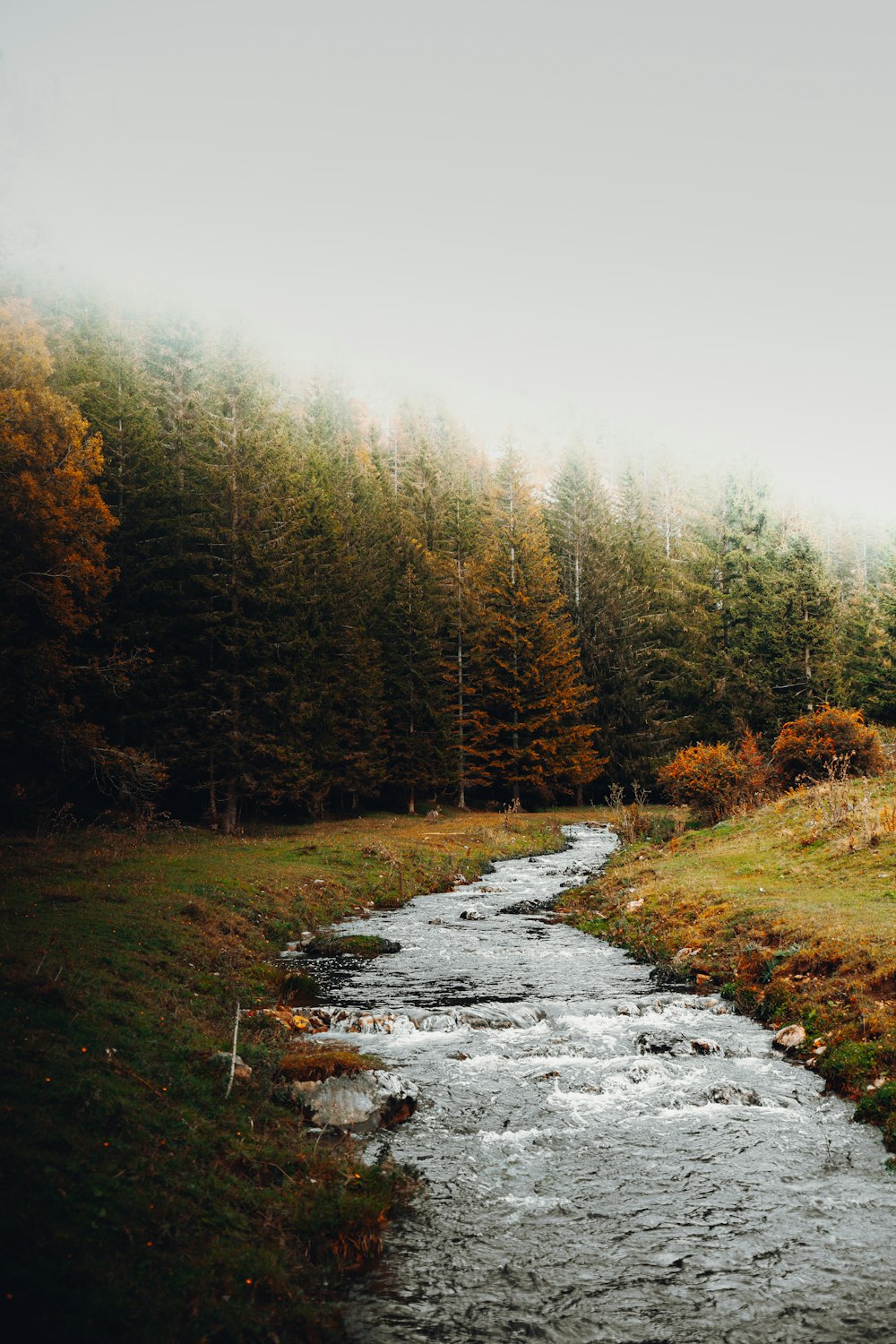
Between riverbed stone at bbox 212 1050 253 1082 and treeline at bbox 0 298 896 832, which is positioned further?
treeline at bbox 0 298 896 832

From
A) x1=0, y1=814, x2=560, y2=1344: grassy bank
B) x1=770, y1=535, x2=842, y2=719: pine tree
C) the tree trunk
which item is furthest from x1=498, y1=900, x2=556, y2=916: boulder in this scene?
x1=770, y1=535, x2=842, y2=719: pine tree

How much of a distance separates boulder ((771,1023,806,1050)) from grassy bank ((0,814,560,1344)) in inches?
262

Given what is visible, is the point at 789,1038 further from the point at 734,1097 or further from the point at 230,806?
the point at 230,806

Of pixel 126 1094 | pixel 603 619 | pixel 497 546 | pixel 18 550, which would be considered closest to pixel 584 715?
pixel 603 619

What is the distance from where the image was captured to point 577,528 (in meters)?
70.7

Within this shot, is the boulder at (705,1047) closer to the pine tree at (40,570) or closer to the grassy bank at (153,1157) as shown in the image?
the grassy bank at (153,1157)

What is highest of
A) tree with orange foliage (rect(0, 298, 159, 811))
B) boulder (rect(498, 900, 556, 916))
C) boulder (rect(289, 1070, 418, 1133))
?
tree with orange foliage (rect(0, 298, 159, 811))

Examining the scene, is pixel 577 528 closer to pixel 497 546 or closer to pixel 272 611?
pixel 497 546

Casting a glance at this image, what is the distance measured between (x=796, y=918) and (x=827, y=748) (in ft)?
59.7

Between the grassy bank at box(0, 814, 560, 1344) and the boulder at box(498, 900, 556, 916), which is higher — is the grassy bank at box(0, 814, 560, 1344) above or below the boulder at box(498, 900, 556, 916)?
above

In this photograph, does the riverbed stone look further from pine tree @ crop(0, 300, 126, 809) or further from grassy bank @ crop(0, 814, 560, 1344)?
pine tree @ crop(0, 300, 126, 809)

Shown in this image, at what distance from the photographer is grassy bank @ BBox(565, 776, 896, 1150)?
35.9 feet

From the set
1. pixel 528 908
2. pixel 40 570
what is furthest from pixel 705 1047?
pixel 40 570

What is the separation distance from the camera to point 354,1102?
367 inches
